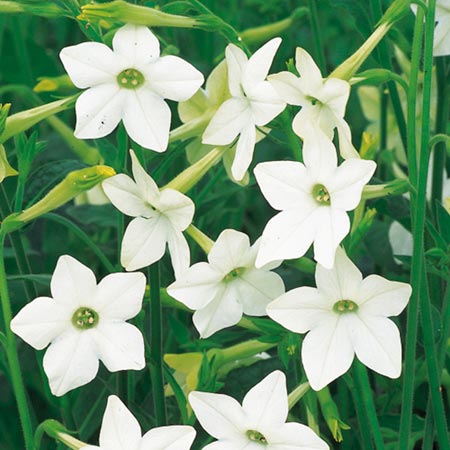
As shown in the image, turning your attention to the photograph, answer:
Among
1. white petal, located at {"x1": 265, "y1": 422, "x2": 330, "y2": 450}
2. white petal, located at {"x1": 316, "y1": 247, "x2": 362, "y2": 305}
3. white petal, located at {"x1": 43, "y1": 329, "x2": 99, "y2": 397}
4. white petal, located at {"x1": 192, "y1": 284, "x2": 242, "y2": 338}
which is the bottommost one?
white petal, located at {"x1": 265, "y1": 422, "x2": 330, "y2": 450}

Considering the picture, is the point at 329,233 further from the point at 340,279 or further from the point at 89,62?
the point at 89,62

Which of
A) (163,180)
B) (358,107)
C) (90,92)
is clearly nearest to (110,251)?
(163,180)

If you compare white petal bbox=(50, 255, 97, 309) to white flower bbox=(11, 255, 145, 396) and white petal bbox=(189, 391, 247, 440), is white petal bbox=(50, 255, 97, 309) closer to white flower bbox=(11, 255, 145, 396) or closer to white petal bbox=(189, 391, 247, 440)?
white flower bbox=(11, 255, 145, 396)

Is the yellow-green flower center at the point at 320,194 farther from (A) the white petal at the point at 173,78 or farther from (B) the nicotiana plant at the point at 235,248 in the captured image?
(A) the white petal at the point at 173,78

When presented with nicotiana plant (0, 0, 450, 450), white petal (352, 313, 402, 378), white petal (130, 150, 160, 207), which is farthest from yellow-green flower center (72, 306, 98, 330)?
white petal (352, 313, 402, 378)

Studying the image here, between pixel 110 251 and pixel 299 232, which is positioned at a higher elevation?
pixel 299 232

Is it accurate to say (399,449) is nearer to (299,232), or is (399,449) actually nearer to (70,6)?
(299,232)

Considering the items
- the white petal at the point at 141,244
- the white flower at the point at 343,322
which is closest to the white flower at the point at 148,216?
the white petal at the point at 141,244
